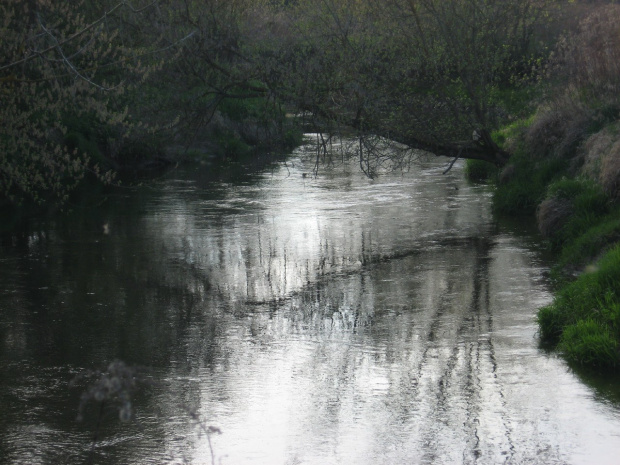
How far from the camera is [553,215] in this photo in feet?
46.1

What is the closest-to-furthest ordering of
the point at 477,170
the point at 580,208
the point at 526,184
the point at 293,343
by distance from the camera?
the point at 293,343 < the point at 580,208 < the point at 526,184 < the point at 477,170

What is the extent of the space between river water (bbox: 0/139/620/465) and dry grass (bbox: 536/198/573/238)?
1.14ft

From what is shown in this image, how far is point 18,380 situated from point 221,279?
4.67m

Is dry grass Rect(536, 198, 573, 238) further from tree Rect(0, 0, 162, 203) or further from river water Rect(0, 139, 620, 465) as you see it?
tree Rect(0, 0, 162, 203)

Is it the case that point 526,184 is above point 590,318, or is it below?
above

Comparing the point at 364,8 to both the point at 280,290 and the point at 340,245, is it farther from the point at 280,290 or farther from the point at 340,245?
the point at 280,290

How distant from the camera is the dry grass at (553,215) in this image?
13.8 meters

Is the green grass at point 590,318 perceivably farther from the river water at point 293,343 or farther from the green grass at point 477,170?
the green grass at point 477,170

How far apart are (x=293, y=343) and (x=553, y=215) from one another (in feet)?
20.6

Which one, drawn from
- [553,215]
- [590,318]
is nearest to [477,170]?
[553,215]

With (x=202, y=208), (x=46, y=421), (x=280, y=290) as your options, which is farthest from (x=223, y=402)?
(x=202, y=208)

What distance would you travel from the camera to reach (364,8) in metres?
16.7

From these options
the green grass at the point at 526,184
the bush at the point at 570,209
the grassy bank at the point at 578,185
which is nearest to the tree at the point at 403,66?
the green grass at the point at 526,184

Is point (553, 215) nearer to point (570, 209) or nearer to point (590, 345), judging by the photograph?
point (570, 209)
